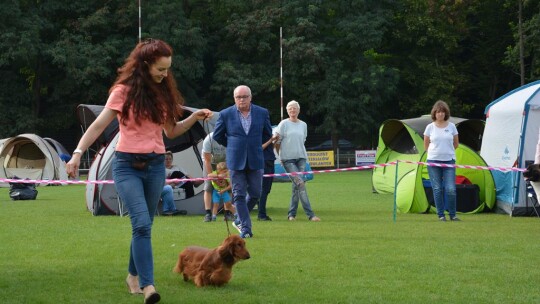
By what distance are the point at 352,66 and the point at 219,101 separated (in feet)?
23.0

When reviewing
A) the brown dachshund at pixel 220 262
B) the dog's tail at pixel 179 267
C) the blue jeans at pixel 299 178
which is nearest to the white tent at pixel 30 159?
the blue jeans at pixel 299 178

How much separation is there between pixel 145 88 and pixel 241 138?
162 inches

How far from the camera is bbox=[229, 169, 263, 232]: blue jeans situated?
10.3 meters

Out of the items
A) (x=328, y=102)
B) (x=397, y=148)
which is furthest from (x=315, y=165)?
(x=397, y=148)

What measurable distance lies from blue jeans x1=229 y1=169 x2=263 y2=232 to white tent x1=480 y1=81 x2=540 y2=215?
5.48 m

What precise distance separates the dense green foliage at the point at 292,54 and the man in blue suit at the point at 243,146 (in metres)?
32.1

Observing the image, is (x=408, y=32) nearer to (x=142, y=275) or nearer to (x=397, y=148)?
(x=397, y=148)

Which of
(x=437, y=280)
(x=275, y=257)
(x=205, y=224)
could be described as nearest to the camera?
(x=437, y=280)

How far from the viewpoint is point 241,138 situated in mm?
10398

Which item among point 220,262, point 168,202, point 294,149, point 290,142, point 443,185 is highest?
point 290,142

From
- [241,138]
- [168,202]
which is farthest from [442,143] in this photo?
[168,202]

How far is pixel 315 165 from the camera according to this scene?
38.7 m

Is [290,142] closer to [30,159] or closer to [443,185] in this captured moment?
[443,185]

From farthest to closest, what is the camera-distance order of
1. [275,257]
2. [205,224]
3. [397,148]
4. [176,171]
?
[397,148] < [176,171] < [205,224] < [275,257]
